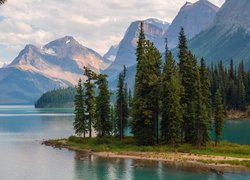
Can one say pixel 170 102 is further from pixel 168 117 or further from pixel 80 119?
pixel 80 119

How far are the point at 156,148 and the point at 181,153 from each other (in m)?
6.51

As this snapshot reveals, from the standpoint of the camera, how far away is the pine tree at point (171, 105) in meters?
94.3

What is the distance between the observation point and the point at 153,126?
3898 inches

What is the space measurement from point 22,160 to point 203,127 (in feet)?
132

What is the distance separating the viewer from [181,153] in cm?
9062

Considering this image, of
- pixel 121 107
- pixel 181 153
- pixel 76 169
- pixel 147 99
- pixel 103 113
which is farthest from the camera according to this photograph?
pixel 121 107

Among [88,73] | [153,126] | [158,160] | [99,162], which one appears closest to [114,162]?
[99,162]

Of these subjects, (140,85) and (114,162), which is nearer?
(114,162)

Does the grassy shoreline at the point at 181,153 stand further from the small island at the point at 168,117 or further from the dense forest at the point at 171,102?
the dense forest at the point at 171,102

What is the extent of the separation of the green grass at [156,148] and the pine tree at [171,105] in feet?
10.4

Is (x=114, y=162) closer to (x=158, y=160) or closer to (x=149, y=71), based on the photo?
(x=158, y=160)

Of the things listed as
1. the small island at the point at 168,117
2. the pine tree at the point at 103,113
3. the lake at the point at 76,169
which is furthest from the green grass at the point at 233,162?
the pine tree at the point at 103,113

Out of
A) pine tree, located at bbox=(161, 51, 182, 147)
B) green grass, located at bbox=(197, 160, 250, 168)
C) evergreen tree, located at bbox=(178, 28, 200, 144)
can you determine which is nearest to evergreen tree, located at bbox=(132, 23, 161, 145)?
pine tree, located at bbox=(161, 51, 182, 147)

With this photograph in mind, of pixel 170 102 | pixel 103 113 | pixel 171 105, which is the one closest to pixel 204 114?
pixel 171 105
